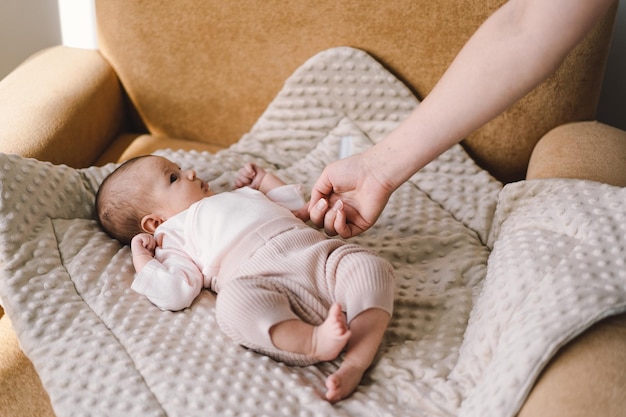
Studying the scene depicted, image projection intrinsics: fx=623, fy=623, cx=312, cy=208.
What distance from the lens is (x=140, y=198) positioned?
3.89ft

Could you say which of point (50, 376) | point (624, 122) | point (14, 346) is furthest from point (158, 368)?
point (624, 122)

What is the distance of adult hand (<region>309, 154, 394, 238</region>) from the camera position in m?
1.05

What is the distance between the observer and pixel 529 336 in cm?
75

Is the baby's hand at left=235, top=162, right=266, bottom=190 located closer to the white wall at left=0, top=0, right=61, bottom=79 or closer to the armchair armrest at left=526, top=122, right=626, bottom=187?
the armchair armrest at left=526, top=122, right=626, bottom=187

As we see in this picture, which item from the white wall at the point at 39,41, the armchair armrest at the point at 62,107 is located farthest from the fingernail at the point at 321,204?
the white wall at the point at 39,41

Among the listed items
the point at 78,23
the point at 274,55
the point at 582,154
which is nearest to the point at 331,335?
the point at 582,154

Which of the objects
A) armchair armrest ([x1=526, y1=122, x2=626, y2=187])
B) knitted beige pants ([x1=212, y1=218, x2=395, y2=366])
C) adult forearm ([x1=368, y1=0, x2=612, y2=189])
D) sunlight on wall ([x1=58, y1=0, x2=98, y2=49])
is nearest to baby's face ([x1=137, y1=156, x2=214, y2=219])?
knitted beige pants ([x1=212, y1=218, x2=395, y2=366])

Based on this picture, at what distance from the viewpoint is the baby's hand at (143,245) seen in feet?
3.69

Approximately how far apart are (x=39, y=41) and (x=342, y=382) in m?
1.50

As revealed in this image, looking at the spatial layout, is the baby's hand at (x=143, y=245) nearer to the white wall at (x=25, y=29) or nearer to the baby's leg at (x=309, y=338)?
the baby's leg at (x=309, y=338)

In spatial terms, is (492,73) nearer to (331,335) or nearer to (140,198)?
(331,335)

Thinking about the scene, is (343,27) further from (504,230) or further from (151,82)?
(504,230)

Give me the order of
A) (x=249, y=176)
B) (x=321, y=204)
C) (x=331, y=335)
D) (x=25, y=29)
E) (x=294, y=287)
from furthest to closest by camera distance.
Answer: (x=25, y=29)
(x=249, y=176)
(x=321, y=204)
(x=294, y=287)
(x=331, y=335)

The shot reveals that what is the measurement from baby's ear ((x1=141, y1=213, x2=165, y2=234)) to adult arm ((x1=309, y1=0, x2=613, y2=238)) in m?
0.31
